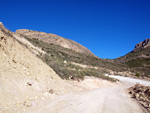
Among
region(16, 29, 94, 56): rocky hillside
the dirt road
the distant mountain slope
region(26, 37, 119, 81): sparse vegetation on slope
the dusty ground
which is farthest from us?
region(16, 29, 94, 56): rocky hillside

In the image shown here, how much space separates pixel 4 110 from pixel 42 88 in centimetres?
430

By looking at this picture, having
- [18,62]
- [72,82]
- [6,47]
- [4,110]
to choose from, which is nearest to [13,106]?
[4,110]

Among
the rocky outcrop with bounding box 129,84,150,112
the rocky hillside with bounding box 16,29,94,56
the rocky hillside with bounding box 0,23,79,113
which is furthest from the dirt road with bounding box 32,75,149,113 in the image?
the rocky hillside with bounding box 16,29,94,56

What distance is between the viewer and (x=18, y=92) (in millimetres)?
7328

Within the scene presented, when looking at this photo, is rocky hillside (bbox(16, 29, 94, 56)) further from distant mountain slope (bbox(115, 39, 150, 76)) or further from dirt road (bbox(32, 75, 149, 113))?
dirt road (bbox(32, 75, 149, 113))

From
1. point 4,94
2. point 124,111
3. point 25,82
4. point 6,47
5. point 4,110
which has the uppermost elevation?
point 6,47

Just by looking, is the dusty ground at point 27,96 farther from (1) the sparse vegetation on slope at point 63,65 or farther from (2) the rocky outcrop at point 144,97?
(1) the sparse vegetation on slope at point 63,65

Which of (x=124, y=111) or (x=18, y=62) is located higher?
(x=18, y=62)

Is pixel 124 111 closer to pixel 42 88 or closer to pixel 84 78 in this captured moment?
pixel 42 88

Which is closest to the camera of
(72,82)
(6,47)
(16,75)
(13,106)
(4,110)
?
(4,110)

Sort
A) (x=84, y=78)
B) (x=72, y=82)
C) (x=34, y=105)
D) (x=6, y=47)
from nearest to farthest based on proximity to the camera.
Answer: (x=34, y=105)
(x=6, y=47)
(x=72, y=82)
(x=84, y=78)

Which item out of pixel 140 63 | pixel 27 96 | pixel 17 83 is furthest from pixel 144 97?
pixel 140 63

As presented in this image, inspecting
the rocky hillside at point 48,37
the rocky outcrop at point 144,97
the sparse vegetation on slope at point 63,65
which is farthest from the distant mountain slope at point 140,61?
the rocky outcrop at point 144,97

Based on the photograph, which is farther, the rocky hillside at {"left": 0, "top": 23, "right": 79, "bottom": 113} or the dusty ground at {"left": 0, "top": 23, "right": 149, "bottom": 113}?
the dusty ground at {"left": 0, "top": 23, "right": 149, "bottom": 113}
